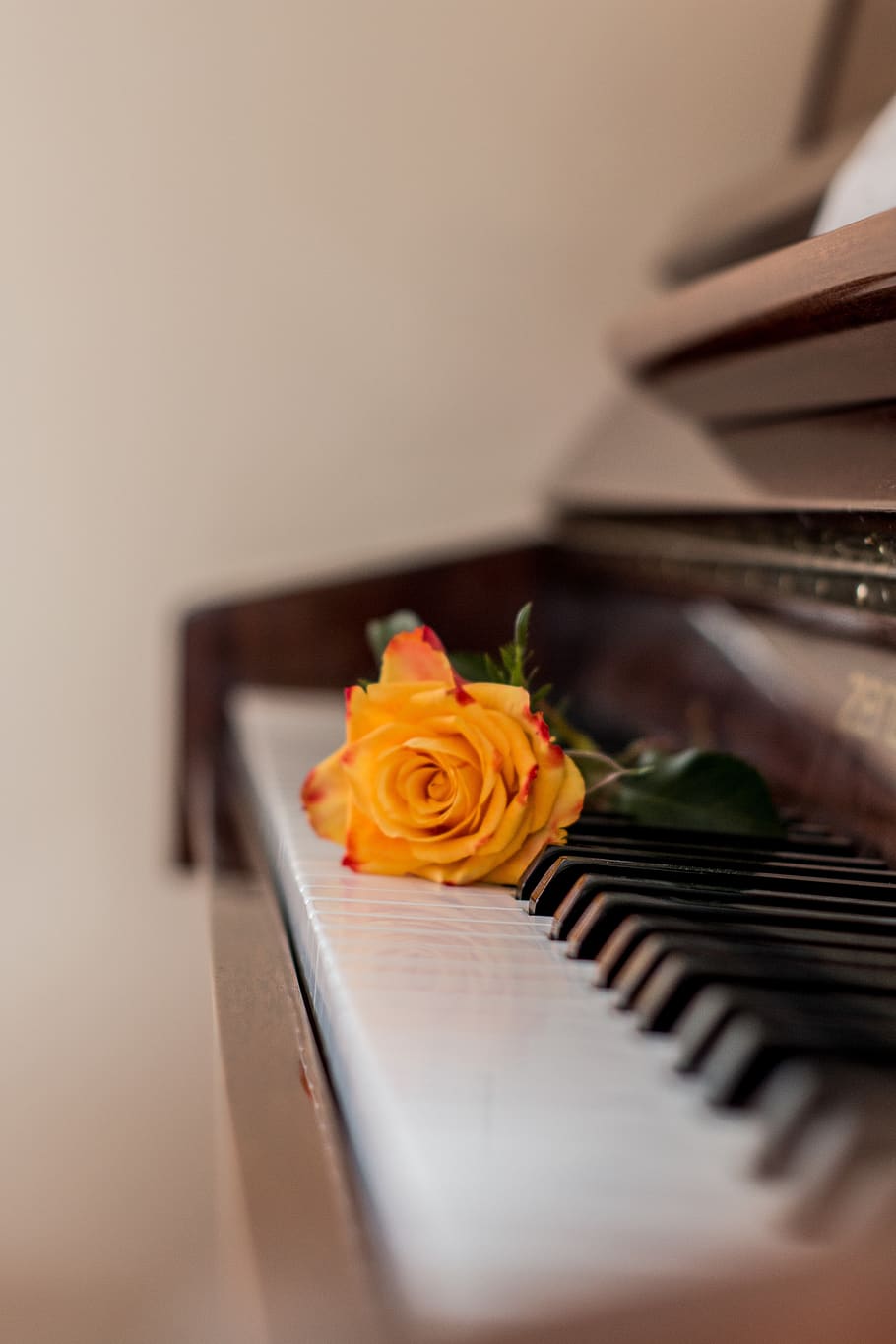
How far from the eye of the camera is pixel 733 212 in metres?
1.62

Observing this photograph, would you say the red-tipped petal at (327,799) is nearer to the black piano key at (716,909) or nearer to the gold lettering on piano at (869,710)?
the black piano key at (716,909)

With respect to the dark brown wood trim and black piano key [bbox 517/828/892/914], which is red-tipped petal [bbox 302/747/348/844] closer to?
black piano key [bbox 517/828/892/914]

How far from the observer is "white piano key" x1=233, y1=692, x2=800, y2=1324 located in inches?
16.1

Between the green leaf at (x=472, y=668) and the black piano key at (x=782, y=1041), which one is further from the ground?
the green leaf at (x=472, y=668)

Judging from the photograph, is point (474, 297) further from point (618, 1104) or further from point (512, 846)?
point (618, 1104)

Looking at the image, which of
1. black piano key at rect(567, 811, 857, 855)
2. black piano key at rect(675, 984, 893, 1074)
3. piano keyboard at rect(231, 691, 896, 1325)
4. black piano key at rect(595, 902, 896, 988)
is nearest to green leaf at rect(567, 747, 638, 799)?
black piano key at rect(567, 811, 857, 855)

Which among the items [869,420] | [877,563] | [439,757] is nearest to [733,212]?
[869,420]

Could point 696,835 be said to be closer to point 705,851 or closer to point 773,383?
point 705,851

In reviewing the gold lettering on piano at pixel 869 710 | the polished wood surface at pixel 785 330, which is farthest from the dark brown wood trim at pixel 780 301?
the gold lettering on piano at pixel 869 710

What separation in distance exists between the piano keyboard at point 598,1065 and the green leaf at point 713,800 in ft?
0.35

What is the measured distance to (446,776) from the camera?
0.83 m

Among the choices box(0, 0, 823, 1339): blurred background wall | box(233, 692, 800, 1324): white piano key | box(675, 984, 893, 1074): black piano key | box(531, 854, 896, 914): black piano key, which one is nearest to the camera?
box(233, 692, 800, 1324): white piano key

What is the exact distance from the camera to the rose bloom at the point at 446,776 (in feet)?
2.70

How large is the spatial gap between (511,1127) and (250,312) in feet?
6.22
